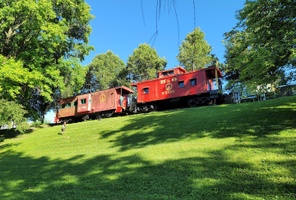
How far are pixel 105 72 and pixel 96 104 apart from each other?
64.6 feet

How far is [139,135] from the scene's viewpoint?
12508 millimetres

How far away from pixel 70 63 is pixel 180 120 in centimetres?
1168

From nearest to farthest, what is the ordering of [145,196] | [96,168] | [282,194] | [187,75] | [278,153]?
[282,194] < [145,196] < [278,153] < [96,168] < [187,75]

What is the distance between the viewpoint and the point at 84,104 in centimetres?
2620

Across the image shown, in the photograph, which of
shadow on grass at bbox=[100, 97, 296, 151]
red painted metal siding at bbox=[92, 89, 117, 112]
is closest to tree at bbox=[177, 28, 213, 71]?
red painted metal siding at bbox=[92, 89, 117, 112]

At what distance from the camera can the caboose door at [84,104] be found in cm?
2597

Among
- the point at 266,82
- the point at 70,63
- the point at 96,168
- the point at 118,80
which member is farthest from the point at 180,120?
the point at 118,80

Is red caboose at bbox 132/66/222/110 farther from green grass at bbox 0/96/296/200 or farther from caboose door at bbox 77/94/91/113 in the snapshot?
green grass at bbox 0/96/296/200

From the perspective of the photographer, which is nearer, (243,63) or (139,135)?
(243,63)

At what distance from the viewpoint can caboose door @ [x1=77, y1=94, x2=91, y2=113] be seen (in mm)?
25969

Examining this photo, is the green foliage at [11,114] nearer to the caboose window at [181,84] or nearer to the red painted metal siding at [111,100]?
the red painted metal siding at [111,100]

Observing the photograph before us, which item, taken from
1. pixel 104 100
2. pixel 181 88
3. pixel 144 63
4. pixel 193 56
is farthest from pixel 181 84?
pixel 144 63

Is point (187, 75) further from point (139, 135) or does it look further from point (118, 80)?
point (118, 80)

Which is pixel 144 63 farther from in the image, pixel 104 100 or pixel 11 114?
pixel 11 114
